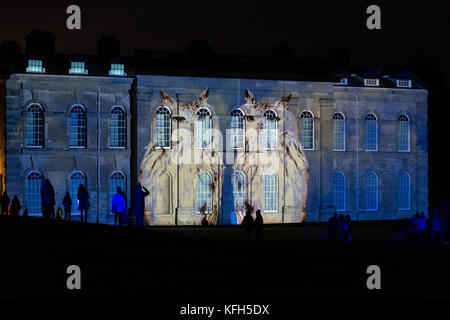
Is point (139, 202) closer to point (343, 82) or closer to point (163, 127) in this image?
point (163, 127)

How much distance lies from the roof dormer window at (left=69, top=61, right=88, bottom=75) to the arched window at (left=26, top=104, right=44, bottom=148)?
2818 millimetres

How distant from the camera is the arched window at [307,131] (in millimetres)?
48312

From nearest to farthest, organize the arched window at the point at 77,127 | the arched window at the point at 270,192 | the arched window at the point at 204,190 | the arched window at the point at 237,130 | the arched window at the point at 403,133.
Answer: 1. the arched window at the point at 77,127
2. the arched window at the point at 204,190
3. the arched window at the point at 237,130
4. the arched window at the point at 270,192
5. the arched window at the point at 403,133

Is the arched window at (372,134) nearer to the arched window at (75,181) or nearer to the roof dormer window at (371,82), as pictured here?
the roof dormer window at (371,82)

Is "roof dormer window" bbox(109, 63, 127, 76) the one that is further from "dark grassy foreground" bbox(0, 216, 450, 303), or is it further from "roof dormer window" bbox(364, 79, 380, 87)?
"dark grassy foreground" bbox(0, 216, 450, 303)

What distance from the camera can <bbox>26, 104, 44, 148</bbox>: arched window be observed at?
44.2 metres

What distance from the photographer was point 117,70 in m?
46.1

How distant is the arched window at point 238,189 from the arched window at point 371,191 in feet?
28.5

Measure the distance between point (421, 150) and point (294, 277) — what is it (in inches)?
1320

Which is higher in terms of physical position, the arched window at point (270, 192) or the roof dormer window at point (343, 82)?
the roof dormer window at point (343, 82)

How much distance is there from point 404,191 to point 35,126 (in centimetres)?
2357

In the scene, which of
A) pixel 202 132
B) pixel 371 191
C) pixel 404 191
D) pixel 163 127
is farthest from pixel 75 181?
pixel 404 191

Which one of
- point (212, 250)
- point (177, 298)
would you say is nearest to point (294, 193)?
point (212, 250)

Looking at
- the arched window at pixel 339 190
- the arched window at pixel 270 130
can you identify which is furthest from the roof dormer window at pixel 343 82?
the arched window at pixel 339 190
